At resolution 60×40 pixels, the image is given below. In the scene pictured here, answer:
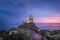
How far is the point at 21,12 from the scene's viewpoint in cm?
291

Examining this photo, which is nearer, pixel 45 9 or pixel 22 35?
pixel 22 35

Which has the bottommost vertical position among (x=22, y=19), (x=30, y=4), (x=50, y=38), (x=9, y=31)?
(x=50, y=38)

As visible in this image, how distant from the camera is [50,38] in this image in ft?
9.28

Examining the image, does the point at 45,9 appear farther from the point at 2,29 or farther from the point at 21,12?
the point at 2,29

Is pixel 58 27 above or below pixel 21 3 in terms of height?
below

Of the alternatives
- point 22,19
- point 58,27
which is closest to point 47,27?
point 58,27

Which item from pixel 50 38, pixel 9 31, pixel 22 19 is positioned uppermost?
pixel 22 19

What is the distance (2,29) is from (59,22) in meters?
1.09

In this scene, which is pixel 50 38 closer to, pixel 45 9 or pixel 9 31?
pixel 45 9

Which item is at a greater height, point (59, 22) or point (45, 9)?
point (45, 9)

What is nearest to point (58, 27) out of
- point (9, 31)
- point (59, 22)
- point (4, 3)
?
point (59, 22)

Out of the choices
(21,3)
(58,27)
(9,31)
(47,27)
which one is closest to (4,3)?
(21,3)

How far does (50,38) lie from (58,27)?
0.28m

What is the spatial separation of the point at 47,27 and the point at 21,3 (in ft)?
2.20
